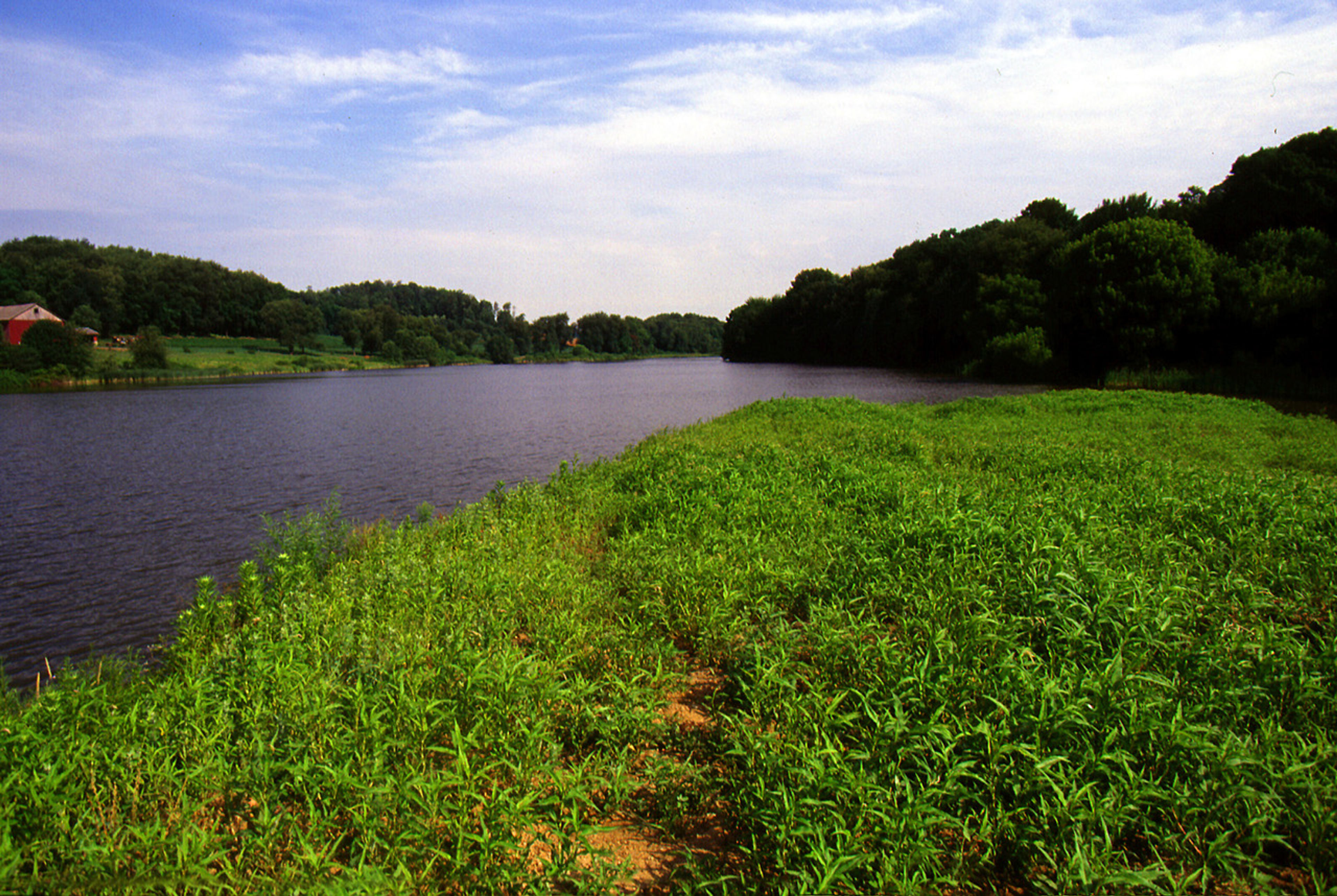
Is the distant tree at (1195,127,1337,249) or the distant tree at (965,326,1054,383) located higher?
the distant tree at (1195,127,1337,249)

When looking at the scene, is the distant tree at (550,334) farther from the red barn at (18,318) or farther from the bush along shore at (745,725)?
the bush along shore at (745,725)

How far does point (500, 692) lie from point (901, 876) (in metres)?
2.61

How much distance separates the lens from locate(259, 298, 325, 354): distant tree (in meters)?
123

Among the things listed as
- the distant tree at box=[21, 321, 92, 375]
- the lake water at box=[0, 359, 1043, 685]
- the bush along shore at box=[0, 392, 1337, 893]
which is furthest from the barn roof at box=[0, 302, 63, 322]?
the bush along shore at box=[0, 392, 1337, 893]

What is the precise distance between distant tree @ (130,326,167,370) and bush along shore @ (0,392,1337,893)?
3239 inches

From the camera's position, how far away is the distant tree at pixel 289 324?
12275 cm

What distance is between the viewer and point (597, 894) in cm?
312

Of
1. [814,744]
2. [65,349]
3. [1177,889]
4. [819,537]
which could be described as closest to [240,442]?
[819,537]

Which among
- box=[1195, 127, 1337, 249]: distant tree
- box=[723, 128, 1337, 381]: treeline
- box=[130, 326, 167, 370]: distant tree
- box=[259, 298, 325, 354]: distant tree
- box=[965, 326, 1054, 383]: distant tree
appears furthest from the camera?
box=[259, 298, 325, 354]: distant tree

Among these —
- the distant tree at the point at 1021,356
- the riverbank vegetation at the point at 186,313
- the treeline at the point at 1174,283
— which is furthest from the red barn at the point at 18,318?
the treeline at the point at 1174,283

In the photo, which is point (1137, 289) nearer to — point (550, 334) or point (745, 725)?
point (745, 725)

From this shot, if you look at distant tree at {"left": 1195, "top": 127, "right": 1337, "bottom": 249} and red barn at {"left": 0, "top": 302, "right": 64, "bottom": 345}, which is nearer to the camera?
distant tree at {"left": 1195, "top": 127, "right": 1337, "bottom": 249}

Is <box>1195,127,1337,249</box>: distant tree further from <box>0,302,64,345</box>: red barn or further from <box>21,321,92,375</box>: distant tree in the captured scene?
<box>0,302,64,345</box>: red barn

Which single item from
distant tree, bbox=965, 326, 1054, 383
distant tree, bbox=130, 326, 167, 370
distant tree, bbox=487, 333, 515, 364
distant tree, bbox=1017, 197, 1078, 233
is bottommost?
distant tree, bbox=965, 326, 1054, 383
